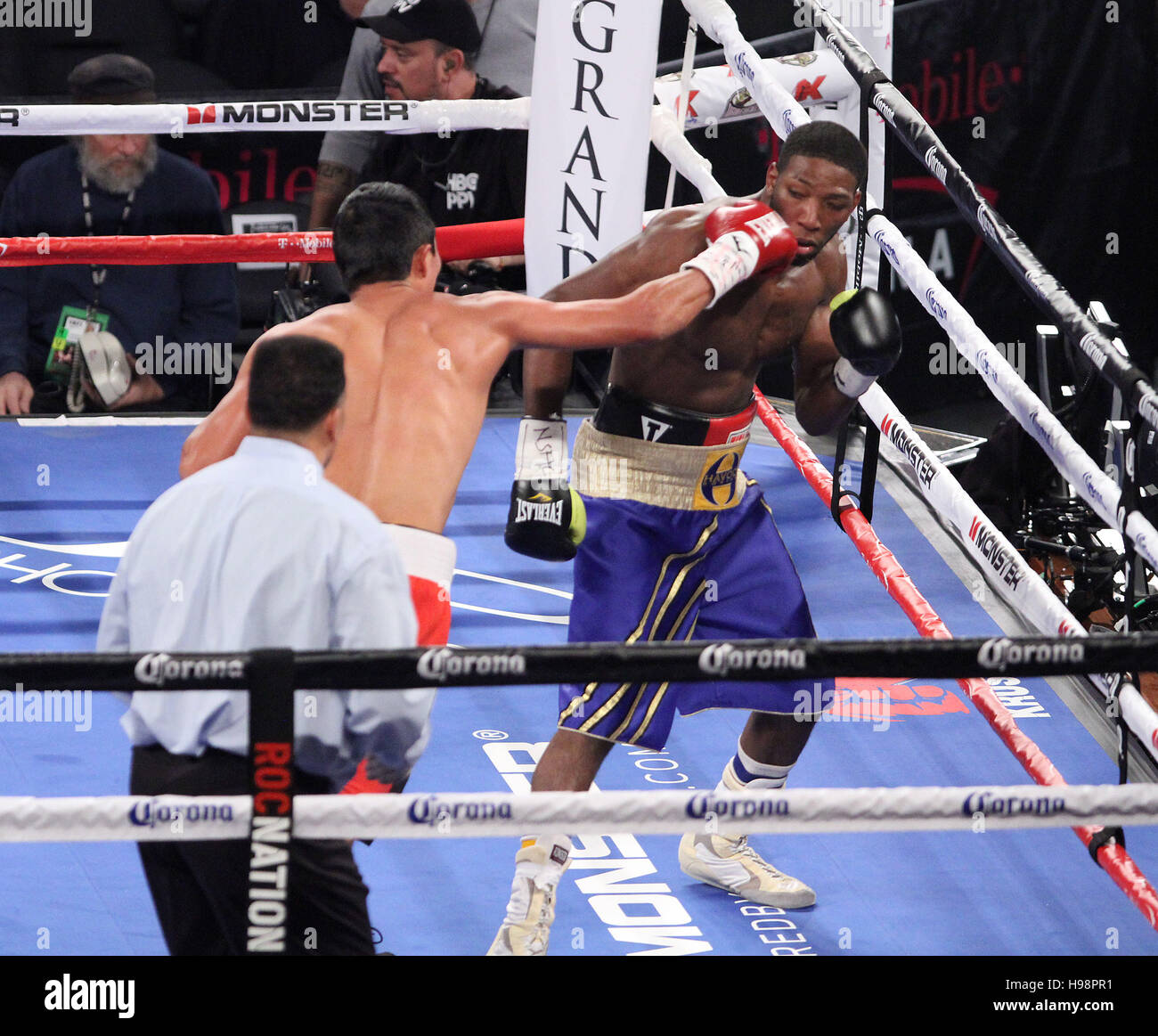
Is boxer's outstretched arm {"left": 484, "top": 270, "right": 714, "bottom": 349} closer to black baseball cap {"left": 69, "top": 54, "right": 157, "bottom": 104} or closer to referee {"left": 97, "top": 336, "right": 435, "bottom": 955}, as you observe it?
referee {"left": 97, "top": 336, "right": 435, "bottom": 955}

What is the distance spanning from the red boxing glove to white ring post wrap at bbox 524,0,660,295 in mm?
470

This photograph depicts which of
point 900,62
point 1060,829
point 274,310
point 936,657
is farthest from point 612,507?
point 900,62

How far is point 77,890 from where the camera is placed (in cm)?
319

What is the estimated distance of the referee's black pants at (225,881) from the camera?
227 centimetres

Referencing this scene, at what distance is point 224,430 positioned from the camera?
9.22 feet

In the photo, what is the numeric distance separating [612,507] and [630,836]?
66 cm

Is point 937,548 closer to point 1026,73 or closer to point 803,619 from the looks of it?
point 803,619

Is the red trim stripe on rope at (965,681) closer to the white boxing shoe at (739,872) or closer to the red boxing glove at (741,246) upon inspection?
the white boxing shoe at (739,872)

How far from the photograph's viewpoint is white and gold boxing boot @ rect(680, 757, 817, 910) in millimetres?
3266

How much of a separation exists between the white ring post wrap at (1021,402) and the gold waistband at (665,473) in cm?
47

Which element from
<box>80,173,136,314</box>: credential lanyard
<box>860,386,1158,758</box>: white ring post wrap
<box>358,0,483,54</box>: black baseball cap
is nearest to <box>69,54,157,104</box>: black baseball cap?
<box>80,173,136,314</box>: credential lanyard

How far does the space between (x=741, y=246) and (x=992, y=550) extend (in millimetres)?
706

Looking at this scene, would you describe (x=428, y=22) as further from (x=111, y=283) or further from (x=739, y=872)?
(x=739, y=872)

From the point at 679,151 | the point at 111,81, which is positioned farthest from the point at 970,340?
the point at 111,81
